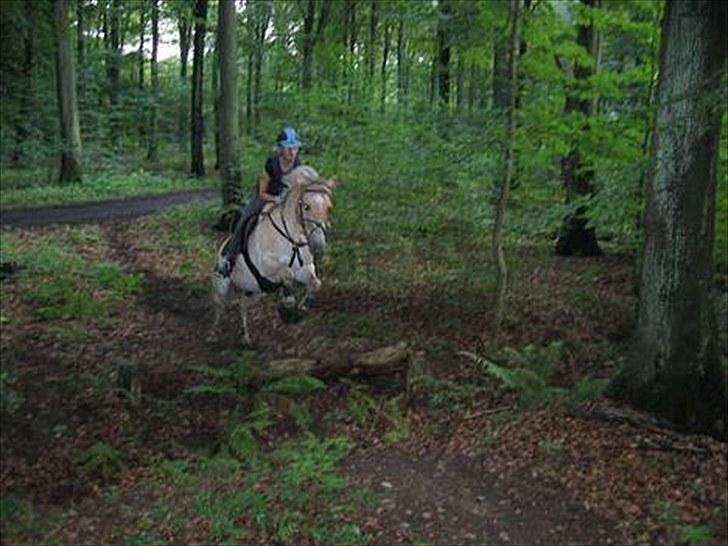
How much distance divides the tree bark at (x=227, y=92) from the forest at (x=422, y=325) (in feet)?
0.25

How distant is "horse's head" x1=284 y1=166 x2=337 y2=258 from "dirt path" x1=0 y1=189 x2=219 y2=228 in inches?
554

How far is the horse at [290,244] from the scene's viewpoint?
8.88 m

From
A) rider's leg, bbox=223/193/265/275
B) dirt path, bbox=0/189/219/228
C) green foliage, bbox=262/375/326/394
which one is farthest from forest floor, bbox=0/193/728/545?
dirt path, bbox=0/189/219/228

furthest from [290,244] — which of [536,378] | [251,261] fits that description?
[536,378]

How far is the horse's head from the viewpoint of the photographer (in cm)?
884

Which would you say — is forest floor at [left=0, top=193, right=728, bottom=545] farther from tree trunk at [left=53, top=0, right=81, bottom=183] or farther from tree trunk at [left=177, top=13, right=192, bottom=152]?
tree trunk at [left=177, top=13, right=192, bottom=152]

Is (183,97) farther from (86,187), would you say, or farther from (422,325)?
(422,325)

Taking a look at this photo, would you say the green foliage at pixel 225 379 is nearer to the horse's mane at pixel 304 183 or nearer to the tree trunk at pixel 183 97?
the horse's mane at pixel 304 183

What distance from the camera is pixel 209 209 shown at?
23.0 metres

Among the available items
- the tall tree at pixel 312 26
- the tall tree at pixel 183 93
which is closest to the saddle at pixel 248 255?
the tall tree at pixel 312 26

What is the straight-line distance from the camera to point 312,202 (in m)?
8.82

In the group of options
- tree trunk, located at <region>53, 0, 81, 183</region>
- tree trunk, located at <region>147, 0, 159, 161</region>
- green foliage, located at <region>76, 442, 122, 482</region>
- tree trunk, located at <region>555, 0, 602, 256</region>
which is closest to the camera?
green foliage, located at <region>76, 442, 122, 482</region>

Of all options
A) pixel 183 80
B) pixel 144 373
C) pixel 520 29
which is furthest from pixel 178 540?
pixel 183 80

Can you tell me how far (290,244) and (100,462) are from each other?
3.28 m
